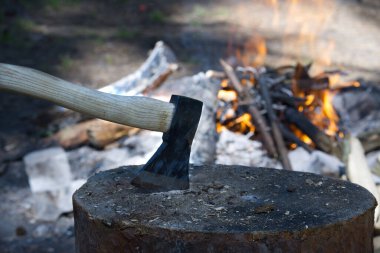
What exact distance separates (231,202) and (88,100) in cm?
81

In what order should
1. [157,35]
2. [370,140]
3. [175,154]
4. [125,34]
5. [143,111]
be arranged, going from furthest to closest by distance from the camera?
[125,34]
[157,35]
[370,140]
[175,154]
[143,111]

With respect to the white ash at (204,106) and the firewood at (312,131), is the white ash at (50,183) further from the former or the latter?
the firewood at (312,131)

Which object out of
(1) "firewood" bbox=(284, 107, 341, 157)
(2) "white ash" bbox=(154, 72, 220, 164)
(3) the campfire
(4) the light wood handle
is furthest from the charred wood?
(4) the light wood handle

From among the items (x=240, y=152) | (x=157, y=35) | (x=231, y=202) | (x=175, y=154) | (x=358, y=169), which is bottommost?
(x=157, y=35)

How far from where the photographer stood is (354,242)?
8.87 ft

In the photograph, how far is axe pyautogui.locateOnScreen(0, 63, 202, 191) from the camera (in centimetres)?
272

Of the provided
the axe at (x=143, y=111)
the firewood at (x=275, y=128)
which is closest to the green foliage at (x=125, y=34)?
the firewood at (x=275, y=128)

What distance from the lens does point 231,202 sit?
2.89m

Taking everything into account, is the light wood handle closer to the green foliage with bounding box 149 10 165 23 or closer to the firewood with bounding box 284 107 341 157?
the firewood with bounding box 284 107 341 157

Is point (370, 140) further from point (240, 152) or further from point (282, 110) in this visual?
point (240, 152)

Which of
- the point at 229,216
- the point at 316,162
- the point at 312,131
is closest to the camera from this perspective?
the point at 229,216

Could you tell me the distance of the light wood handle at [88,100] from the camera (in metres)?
2.69

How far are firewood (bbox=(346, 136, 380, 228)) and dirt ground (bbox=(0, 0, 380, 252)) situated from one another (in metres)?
2.88

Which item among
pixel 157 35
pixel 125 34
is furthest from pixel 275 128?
pixel 125 34
